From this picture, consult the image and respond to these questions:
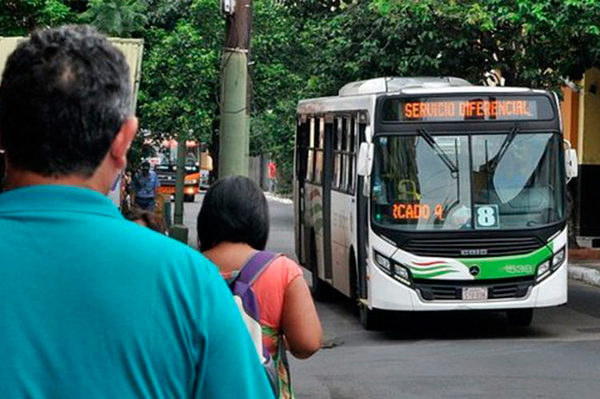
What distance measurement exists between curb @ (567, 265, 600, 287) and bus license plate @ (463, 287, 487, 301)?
22.7ft

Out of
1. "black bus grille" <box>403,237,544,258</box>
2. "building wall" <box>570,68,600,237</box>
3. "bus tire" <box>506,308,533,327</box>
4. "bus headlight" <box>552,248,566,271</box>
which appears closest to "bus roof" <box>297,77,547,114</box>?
"black bus grille" <box>403,237,544,258</box>

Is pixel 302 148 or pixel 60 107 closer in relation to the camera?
pixel 60 107

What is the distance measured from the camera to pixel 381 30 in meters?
24.2

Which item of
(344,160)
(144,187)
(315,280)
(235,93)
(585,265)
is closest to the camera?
(235,93)

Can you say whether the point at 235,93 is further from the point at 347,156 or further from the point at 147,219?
the point at 147,219

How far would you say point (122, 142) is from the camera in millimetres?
2514

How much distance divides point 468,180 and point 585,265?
9.37m

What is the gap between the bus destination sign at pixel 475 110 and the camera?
15.3 m

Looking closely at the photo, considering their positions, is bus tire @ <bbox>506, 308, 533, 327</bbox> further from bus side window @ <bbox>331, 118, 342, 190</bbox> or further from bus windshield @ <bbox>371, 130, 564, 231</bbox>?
bus side window @ <bbox>331, 118, 342, 190</bbox>

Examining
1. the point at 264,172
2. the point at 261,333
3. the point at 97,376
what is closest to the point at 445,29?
the point at 261,333

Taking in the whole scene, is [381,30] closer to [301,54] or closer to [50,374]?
[301,54]

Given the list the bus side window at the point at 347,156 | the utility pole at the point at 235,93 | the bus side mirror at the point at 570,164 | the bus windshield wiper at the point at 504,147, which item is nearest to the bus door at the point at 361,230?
the bus side window at the point at 347,156

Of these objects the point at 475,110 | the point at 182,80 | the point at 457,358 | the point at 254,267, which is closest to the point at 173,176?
the point at 182,80

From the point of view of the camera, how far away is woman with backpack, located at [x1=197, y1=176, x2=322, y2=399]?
17.1ft
